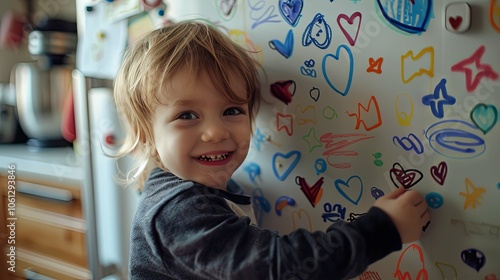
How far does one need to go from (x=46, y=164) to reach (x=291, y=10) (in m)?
0.72

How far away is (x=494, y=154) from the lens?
0.47m

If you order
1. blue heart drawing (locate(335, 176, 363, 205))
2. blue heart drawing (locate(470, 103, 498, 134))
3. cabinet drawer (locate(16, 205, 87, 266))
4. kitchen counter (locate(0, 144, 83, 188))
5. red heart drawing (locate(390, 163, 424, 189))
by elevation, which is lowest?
cabinet drawer (locate(16, 205, 87, 266))

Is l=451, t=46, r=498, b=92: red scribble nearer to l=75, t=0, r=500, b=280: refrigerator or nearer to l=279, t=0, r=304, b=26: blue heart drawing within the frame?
l=75, t=0, r=500, b=280: refrigerator

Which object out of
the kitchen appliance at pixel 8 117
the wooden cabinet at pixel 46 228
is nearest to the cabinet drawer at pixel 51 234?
the wooden cabinet at pixel 46 228

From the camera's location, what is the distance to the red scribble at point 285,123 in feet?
2.05

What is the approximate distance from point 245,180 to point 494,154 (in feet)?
1.21

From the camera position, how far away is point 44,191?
1020 mm

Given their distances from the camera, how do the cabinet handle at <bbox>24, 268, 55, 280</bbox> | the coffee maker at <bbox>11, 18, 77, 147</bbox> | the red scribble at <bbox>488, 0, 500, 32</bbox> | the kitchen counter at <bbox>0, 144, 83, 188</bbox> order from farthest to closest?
the coffee maker at <bbox>11, 18, 77, 147</bbox>, the cabinet handle at <bbox>24, 268, 55, 280</bbox>, the kitchen counter at <bbox>0, 144, 83, 188</bbox>, the red scribble at <bbox>488, 0, 500, 32</bbox>

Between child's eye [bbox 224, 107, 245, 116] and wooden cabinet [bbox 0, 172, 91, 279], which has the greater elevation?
child's eye [bbox 224, 107, 245, 116]

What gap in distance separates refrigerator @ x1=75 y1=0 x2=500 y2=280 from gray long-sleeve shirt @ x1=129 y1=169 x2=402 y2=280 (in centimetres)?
2

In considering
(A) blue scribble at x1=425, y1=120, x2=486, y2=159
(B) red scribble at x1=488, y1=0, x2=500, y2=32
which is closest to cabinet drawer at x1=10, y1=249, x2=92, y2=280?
(A) blue scribble at x1=425, y1=120, x2=486, y2=159

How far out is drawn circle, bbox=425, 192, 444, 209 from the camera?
51 cm

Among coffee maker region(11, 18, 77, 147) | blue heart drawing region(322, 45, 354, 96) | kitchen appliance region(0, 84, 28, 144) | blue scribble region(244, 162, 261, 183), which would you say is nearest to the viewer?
blue heart drawing region(322, 45, 354, 96)

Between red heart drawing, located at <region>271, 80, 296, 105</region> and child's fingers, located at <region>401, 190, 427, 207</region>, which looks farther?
red heart drawing, located at <region>271, 80, 296, 105</region>
